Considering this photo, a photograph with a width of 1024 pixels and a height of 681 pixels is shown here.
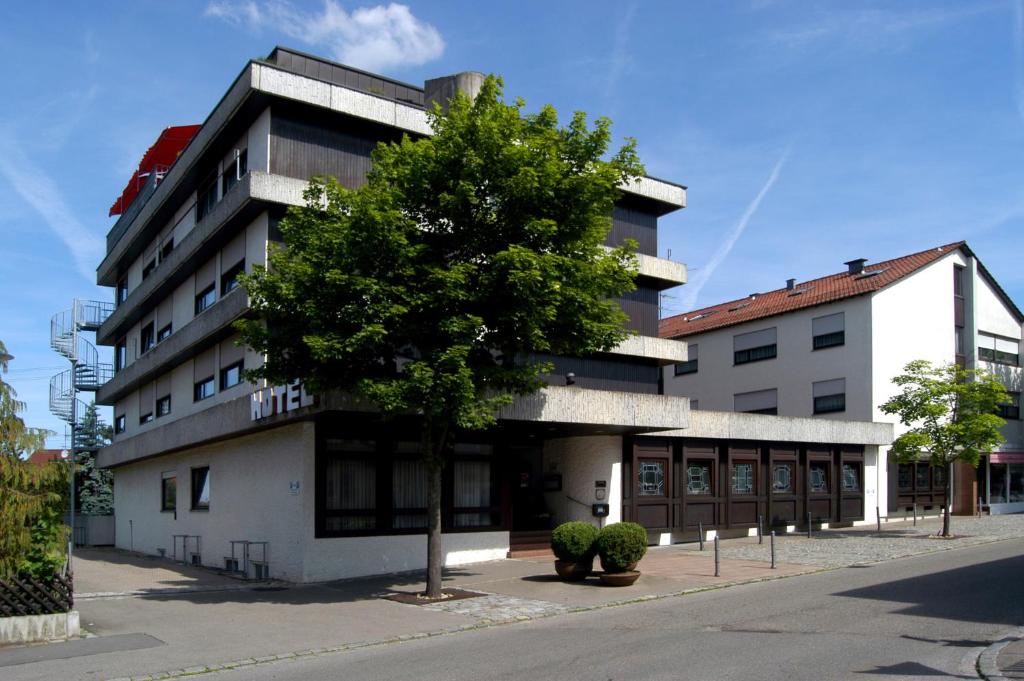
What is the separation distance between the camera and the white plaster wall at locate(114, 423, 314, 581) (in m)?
18.4

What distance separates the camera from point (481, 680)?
9305 millimetres

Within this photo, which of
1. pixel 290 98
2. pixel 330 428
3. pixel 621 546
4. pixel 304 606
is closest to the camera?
pixel 304 606

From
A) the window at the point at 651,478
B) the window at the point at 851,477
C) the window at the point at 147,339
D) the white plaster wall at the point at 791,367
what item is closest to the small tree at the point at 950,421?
the window at the point at 851,477

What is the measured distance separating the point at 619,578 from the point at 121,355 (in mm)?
25079

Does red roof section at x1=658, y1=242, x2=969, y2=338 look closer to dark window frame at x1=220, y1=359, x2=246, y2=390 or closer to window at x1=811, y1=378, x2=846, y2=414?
window at x1=811, y1=378, x2=846, y2=414

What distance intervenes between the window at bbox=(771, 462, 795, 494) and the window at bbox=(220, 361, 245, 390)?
15.1m

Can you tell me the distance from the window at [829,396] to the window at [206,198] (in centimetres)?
2255

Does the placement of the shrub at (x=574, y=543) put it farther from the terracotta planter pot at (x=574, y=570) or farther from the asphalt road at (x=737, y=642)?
the asphalt road at (x=737, y=642)

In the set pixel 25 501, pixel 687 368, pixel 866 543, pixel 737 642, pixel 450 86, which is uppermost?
pixel 450 86

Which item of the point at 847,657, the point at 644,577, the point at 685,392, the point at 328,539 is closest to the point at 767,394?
the point at 685,392

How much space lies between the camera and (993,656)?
9.85 meters

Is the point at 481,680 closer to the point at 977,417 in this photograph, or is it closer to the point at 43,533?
the point at 43,533

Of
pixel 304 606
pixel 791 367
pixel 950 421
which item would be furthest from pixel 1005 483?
pixel 304 606

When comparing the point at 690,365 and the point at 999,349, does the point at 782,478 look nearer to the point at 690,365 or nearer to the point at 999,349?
the point at 690,365
